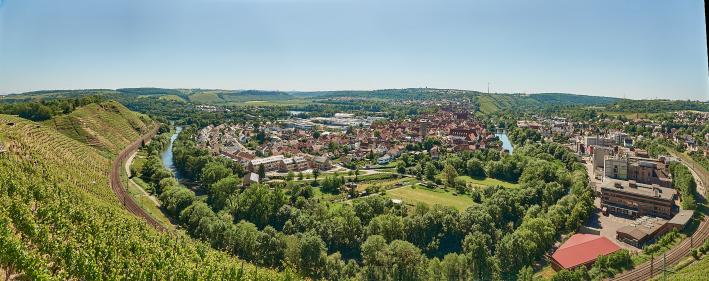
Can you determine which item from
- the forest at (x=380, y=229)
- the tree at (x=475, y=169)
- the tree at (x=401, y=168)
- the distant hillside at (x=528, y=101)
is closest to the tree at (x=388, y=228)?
the forest at (x=380, y=229)

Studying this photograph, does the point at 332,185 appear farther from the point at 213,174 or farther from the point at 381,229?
the point at 381,229

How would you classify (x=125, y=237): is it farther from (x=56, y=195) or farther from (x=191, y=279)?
(x=56, y=195)

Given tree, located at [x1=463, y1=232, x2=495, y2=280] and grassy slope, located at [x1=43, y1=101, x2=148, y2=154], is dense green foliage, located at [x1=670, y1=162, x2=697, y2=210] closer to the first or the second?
tree, located at [x1=463, y1=232, x2=495, y2=280]

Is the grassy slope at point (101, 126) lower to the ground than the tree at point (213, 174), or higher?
higher

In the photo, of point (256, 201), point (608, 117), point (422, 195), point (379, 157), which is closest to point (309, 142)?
point (379, 157)

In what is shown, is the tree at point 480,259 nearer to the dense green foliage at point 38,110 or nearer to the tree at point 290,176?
the tree at point 290,176

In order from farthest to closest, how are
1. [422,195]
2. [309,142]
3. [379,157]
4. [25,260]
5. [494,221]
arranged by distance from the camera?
[309,142]
[379,157]
[422,195]
[494,221]
[25,260]

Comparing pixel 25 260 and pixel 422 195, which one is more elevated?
pixel 25 260

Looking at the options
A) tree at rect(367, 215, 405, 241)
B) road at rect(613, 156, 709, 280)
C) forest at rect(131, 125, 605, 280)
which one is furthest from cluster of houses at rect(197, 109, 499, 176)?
road at rect(613, 156, 709, 280)
